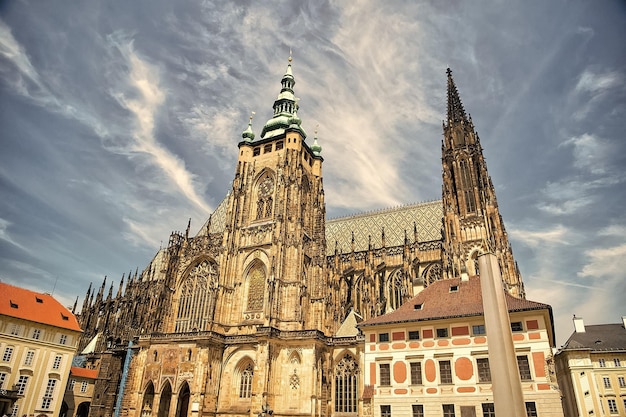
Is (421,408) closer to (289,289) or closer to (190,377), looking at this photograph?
(289,289)

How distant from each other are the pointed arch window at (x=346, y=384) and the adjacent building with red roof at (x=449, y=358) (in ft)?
23.1

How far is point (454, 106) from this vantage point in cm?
5141

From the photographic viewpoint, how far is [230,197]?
147ft

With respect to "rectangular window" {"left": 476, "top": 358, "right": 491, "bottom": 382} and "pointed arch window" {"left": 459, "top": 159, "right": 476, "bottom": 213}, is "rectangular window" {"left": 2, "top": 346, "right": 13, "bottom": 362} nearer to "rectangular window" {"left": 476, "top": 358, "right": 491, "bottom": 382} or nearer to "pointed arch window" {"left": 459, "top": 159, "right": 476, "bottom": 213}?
"rectangular window" {"left": 476, "top": 358, "right": 491, "bottom": 382}

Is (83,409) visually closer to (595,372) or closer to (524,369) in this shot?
(524,369)

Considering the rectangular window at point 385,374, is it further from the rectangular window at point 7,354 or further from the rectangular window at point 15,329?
the rectangular window at point 15,329

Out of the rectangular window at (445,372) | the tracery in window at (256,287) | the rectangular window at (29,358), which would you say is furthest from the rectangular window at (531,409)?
the rectangular window at (29,358)

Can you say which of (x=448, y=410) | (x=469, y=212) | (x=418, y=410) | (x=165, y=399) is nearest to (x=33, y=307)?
(x=165, y=399)

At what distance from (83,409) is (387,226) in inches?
1600

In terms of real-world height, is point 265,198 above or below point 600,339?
above

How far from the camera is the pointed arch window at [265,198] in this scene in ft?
142

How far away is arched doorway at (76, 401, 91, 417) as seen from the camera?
4498cm

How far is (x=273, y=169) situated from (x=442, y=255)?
19.7 metres

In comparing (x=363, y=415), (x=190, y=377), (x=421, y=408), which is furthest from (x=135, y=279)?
(x=421, y=408)
